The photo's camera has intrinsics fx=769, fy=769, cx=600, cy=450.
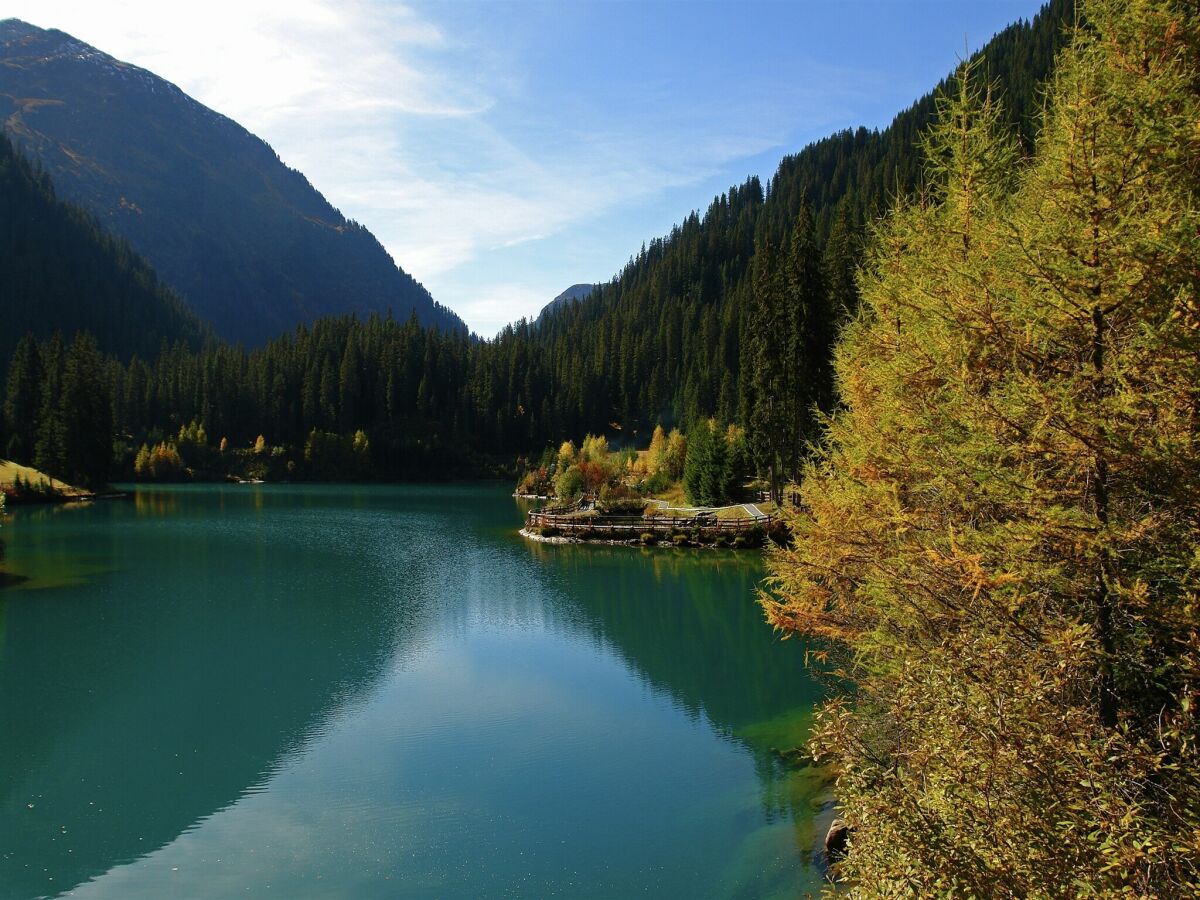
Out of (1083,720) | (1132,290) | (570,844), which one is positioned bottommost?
(570,844)

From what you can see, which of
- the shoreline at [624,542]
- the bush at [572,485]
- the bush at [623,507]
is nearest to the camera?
the shoreline at [624,542]

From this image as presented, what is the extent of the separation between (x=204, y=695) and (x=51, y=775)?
524 cm

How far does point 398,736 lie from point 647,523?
32889 millimetres

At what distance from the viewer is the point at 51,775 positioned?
16.0 metres

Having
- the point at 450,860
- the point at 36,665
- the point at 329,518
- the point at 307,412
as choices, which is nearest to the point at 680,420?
the point at 329,518

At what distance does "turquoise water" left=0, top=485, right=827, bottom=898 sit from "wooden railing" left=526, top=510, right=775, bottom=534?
23.2 feet

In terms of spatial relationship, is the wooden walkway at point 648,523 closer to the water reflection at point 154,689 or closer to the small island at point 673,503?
the small island at point 673,503

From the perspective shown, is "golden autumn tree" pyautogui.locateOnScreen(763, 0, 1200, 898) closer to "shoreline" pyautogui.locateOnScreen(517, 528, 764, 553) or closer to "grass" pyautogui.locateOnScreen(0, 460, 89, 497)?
"shoreline" pyautogui.locateOnScreen(517, 528, 764, 553)

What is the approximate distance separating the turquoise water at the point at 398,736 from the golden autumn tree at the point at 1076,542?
5.99 m

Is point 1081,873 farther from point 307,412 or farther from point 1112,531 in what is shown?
point 307,412

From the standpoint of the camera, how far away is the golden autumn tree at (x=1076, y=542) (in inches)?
248

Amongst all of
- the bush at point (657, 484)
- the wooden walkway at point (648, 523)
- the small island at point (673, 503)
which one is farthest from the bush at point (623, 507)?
the bush at point (657, 484)

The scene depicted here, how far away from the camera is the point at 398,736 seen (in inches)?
728

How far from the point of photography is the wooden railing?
4669 cm
